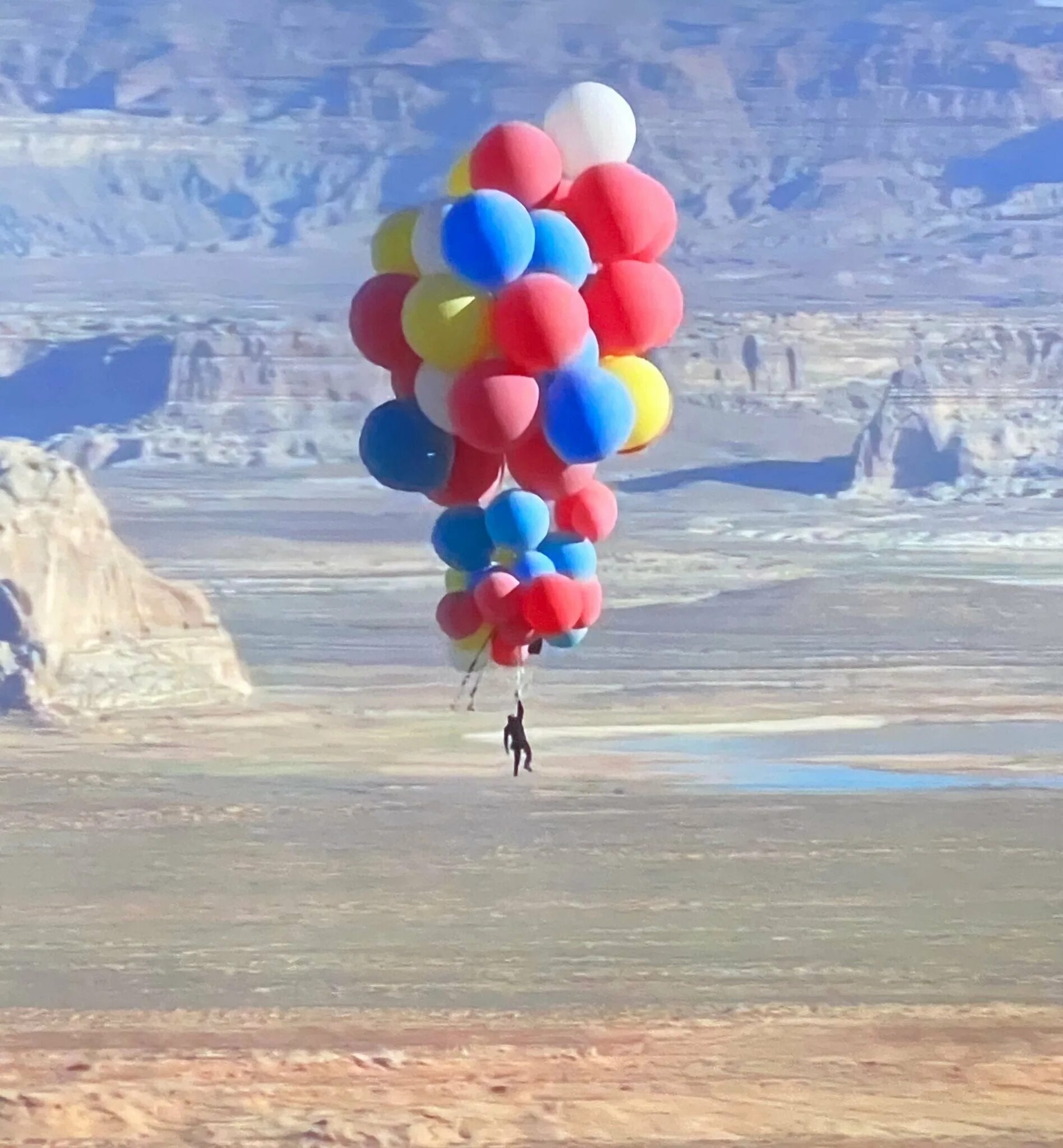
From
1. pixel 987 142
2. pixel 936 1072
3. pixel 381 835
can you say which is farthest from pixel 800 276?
pixel 936 1072

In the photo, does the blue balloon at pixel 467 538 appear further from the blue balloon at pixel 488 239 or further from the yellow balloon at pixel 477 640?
the blue balloon at pixel 488 239

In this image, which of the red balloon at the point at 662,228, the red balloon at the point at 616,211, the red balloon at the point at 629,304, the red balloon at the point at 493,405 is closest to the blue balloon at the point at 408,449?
the red balloon at the point at 493,405

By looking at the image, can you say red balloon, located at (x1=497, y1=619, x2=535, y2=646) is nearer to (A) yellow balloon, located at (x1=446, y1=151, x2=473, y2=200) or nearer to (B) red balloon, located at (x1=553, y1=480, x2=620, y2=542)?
(B) red balloon, located at (x1=553, y1=480, x2=620, y2=542)

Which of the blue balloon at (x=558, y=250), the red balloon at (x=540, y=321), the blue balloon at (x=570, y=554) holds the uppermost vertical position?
the blue balloon at (x=558, y=250)

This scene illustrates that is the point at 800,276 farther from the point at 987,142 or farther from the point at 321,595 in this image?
the point at 321,595

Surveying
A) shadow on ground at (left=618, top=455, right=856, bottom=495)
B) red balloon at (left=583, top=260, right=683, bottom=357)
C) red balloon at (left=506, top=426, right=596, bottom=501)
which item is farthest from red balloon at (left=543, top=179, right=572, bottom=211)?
shadow on ground at (left=618, top=455, right=856, bottom=495)
